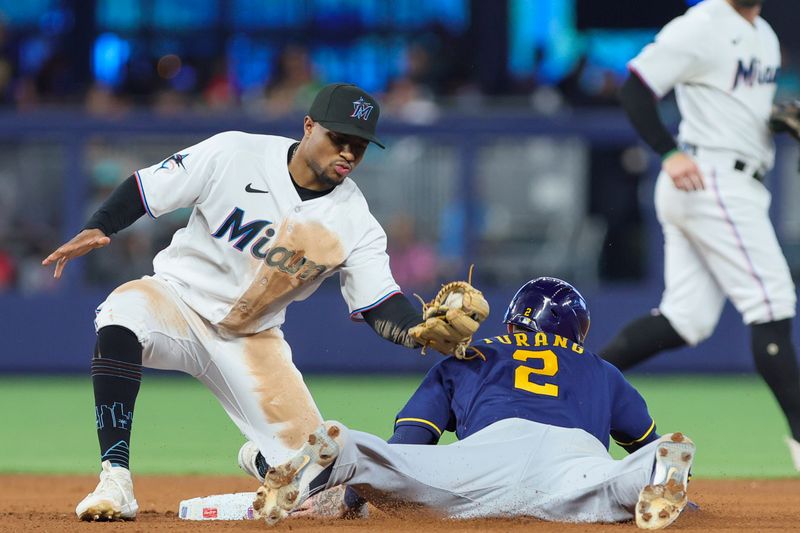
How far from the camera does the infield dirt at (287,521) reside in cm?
422

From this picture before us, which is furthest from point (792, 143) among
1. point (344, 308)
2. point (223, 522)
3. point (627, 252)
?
point (223, 522)

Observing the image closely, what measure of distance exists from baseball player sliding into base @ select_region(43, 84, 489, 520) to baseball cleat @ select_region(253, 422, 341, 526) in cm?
81

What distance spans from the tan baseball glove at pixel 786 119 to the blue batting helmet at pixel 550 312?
219 cm

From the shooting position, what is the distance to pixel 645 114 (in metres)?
6.29

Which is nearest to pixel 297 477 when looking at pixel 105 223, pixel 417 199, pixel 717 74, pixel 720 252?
pixel 105 223

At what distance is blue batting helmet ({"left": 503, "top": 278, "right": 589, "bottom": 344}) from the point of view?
466 centimetres

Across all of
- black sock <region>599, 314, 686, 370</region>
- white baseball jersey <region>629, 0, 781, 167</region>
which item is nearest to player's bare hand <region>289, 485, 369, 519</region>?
black sock <region>599, 314, 686, 370</region>

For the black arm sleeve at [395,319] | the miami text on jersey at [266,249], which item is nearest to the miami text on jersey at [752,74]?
the black arm sleeve at [395,319]

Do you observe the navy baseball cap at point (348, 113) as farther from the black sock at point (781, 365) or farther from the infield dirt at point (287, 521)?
the black sock at point (781, 365)

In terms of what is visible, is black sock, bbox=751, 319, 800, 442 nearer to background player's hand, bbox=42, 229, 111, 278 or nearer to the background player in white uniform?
the background player in white uniform

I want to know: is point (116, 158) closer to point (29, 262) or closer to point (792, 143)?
point (29, 262)

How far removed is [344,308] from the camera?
1198 cm

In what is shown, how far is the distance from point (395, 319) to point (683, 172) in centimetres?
195

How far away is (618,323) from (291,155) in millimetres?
7497
